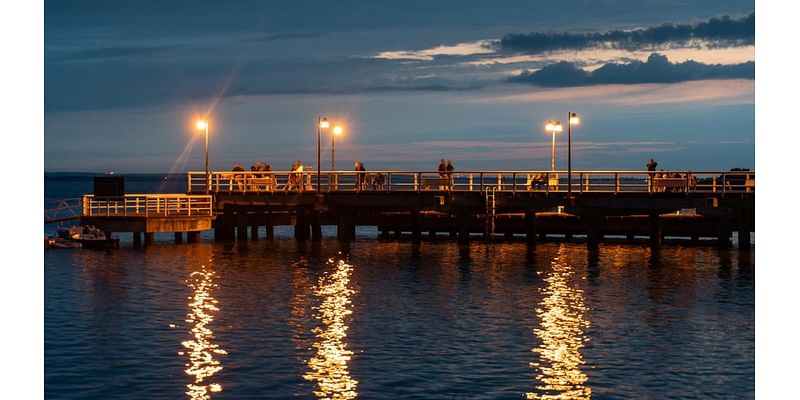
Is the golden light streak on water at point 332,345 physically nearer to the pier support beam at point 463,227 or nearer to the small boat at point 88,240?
the pier support beam at point 463,227

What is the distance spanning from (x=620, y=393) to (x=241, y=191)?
43.5 m

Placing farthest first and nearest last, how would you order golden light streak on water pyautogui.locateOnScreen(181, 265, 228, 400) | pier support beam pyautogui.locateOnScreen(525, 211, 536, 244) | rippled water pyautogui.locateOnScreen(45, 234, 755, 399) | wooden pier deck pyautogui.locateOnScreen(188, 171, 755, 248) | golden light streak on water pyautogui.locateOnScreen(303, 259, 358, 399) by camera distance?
pier support beam pyautogui.locateOnScreen(525, 211, 536, 244)
wooden pier deck pyautogui.locateOnScreen(188, 171, 755, 248)
rippled water pyautogui.locateOnScreen(45, 234, 755, 399)
golden light streak on water pyautogui.locateOnScreen(303, 259, 358, 399)
golden light streak on water pyautogui.locateOnScreen(181, 265, 228, 400)

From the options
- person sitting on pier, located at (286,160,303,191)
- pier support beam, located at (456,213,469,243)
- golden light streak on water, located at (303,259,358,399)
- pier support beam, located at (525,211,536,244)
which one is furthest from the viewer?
person sitting on pier, located at (286,160,303,191)

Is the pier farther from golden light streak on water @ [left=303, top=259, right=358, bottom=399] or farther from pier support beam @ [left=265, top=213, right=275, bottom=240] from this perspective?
golden light streak on water @ [left=303, top=259, right=358, bottom=399]

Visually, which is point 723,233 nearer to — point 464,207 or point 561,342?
point 464,207

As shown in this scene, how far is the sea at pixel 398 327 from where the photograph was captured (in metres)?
25.8

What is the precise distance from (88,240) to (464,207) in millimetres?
18622

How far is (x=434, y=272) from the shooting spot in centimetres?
4997

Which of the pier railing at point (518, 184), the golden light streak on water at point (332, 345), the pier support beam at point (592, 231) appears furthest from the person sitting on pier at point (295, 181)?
the golden light streak on water at point (332, 345)

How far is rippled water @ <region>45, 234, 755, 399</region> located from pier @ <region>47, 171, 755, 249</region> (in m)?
3.26

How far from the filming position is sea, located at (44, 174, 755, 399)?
25812 millimetres

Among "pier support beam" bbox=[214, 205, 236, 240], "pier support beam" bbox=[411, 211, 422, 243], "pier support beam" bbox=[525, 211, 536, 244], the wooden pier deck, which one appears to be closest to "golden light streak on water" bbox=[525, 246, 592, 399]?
the wooden pier deck
